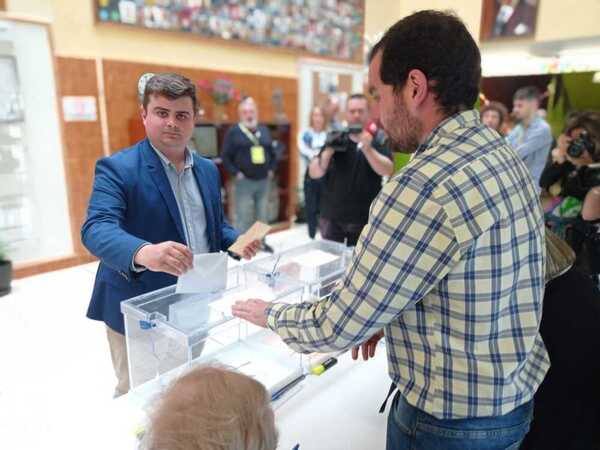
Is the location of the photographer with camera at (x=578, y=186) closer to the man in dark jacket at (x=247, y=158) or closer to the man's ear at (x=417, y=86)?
the man's ear at (x=417, y=86)

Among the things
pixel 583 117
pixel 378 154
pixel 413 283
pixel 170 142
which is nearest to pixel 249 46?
pixel 378 154

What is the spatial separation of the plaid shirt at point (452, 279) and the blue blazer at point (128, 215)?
2.62 ft

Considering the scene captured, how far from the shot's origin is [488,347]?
32.7 inches

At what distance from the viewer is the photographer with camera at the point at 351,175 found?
295cm

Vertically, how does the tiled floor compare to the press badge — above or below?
below

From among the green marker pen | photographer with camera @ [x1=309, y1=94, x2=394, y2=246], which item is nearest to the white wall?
photographer with camera @ [x1=309, y1=94, x2=394, y2=246]

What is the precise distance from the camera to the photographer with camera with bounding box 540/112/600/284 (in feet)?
8.26

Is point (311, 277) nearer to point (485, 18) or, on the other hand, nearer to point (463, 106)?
point (463, 106)

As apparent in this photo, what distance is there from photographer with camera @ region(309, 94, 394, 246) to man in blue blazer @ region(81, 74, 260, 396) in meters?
1.49

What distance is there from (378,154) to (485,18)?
2470 mm

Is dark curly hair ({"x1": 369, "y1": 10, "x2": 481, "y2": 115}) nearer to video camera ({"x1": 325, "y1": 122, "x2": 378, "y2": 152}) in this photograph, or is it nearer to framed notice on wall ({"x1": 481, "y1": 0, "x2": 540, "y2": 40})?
video camera ({"x1": 325, "y1": 122, "x2": 378, "y2": 152})

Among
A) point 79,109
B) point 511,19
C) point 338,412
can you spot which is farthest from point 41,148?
point 511,19

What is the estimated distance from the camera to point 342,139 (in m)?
3.02

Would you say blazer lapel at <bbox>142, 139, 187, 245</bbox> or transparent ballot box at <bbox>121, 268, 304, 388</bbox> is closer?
transparent ballot box at <bbox>121, 268, 304, 388</bbox>
